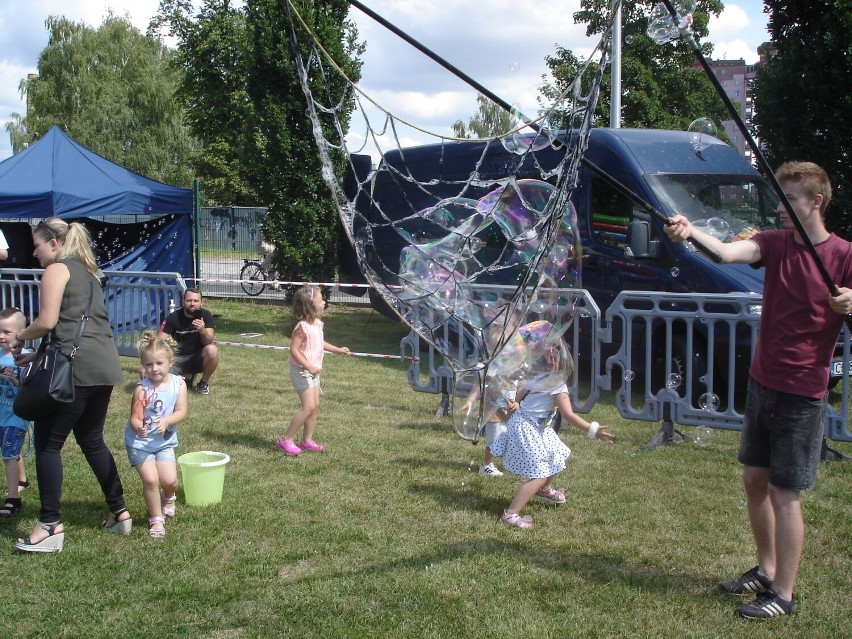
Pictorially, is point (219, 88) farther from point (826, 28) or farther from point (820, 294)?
point (820, 294)

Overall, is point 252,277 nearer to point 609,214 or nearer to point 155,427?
point 609,214

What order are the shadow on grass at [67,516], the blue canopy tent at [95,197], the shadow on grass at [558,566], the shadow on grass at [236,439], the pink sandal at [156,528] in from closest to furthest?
the shadow on grass at [558,566]
the pink sandal at [156,528]
the shadow on grass at [67,516]
the shadow on grass at [236,439]
the blue canopy tent at [95,197]

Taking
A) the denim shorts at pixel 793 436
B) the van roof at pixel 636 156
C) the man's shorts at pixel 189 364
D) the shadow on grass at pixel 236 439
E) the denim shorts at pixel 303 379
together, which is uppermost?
the van roof at pixel 636 156

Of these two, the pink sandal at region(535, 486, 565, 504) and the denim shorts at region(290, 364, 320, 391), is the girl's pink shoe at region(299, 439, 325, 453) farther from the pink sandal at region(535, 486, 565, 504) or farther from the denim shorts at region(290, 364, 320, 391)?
the pink sandal at region(535, 486, 565, 504)

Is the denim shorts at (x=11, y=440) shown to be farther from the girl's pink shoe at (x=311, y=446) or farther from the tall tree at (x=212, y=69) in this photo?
the tall tree at (x=212, y=69)

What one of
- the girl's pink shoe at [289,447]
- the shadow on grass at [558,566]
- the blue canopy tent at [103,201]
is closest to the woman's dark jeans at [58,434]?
the shadow on grass at [558,566]

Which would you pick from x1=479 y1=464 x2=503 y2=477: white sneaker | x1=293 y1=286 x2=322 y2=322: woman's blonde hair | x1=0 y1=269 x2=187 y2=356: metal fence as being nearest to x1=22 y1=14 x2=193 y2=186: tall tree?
x1=0 y1=269 x2=187 y2=356: metal fence

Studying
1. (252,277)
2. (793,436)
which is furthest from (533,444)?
(252,277)

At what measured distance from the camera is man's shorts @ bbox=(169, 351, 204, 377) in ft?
29.1

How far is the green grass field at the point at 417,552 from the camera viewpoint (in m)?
3.79

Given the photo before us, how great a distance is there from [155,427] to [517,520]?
2.24m

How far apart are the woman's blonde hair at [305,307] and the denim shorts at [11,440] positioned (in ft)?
7.61

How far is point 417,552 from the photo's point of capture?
15.1ft

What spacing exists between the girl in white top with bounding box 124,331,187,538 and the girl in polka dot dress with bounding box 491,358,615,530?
2045 millimetres
